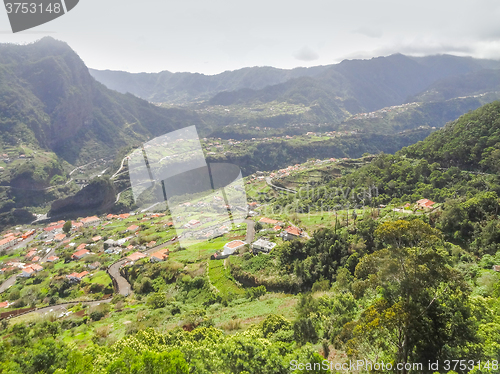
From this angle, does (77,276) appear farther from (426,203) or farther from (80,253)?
(426,203)

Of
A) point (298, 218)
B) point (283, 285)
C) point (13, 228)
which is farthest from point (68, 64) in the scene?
point (283, 285)

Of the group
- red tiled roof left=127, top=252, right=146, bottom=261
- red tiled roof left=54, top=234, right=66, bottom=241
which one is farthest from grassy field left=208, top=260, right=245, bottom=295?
red tiled roof left=54, top=234, right=66, bottom=241

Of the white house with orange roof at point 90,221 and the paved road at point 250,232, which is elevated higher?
the paved road at point 250,232

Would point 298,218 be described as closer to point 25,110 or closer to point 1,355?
point 1,355

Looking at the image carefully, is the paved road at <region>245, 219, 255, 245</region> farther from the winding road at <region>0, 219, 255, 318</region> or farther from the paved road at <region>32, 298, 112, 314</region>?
the paved road at <region>32, 298, 112, 314</region>

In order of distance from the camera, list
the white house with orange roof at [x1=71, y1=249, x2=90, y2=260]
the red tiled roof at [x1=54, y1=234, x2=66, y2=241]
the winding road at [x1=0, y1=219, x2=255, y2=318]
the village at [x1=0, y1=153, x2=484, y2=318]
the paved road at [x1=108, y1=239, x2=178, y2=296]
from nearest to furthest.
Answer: the winding road at [x1=0, y1=219, x2=255, y2=318], the paved road at [x1=108, y1=239, x2=178, y2=296], the village at [x1=0, y1=153, x2=484, y2=318], the white house with orange roof at [x1=71, y1=249, x2=90, y2=260], the red tiled roof at [x1=54, y1=234, x2=66, y2=241]

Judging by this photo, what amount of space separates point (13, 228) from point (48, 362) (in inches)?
2473

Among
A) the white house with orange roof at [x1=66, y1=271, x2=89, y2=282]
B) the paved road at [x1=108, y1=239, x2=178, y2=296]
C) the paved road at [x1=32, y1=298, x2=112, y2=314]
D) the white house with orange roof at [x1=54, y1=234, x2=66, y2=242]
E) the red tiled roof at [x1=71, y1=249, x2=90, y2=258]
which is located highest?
the paved road at [x1=32, y1=298, x2=112, y2=314]

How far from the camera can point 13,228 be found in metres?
54.2

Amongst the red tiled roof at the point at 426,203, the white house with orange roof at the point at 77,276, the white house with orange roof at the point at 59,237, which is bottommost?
the white house with orange roof at the point at 59,237

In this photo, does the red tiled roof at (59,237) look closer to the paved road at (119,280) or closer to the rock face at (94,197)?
the rock face at (94,197)

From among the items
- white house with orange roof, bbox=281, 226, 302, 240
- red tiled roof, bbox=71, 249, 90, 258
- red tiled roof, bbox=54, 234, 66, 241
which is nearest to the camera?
white house with orange roof, bbox=281, 226, 302, 240

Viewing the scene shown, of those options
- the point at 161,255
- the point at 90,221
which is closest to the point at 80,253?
the point at 161,255

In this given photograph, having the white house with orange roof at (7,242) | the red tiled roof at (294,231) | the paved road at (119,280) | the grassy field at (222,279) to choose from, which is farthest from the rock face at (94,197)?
the red tiled roof at (294,231)
